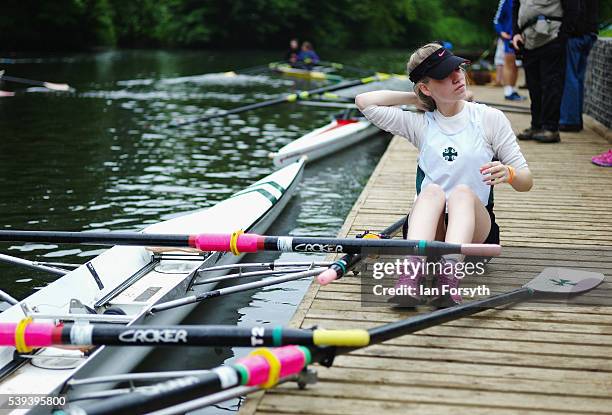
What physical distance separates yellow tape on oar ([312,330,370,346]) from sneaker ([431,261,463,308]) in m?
1.06

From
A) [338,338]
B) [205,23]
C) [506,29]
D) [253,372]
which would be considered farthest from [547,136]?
[205,23]

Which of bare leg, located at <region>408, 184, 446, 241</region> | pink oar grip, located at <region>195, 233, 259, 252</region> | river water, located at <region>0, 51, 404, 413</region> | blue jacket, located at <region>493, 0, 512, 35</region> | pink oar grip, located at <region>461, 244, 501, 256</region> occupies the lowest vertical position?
river water, located at <region>0, 51, 404, 413</region>

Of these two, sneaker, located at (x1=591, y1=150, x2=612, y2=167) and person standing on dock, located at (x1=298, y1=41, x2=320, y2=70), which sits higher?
person standing on dock, located at (x1=298, y1=41, x2=320, y2=70)

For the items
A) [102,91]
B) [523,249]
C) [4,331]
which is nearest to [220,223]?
[523,249]

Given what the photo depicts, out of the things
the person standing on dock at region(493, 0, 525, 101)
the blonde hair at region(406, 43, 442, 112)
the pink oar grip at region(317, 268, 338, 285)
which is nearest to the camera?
the pink oar grip at region(317, 268, 338, 285)

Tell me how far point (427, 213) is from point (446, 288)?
440 millimetres

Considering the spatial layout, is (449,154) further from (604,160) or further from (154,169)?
(154,169)

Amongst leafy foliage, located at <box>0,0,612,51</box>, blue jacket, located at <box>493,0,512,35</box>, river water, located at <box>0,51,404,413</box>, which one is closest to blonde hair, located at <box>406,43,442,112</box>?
river water, located at <box>0,51,404,413</box>

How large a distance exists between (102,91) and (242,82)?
17.2ft

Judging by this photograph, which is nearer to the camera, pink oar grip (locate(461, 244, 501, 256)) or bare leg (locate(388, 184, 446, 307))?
pink oar grip (locate(461, 244, 501, 256))

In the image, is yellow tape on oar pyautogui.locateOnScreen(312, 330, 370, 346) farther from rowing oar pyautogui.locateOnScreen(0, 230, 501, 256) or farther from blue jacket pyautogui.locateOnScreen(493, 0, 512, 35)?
blue jacket pyautogui.locateOnScreen(493, 0, 512, 35)

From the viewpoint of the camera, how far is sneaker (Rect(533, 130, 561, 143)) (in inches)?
424

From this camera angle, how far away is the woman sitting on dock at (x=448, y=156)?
4520 millimetres

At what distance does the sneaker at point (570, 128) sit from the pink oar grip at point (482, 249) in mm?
8322
